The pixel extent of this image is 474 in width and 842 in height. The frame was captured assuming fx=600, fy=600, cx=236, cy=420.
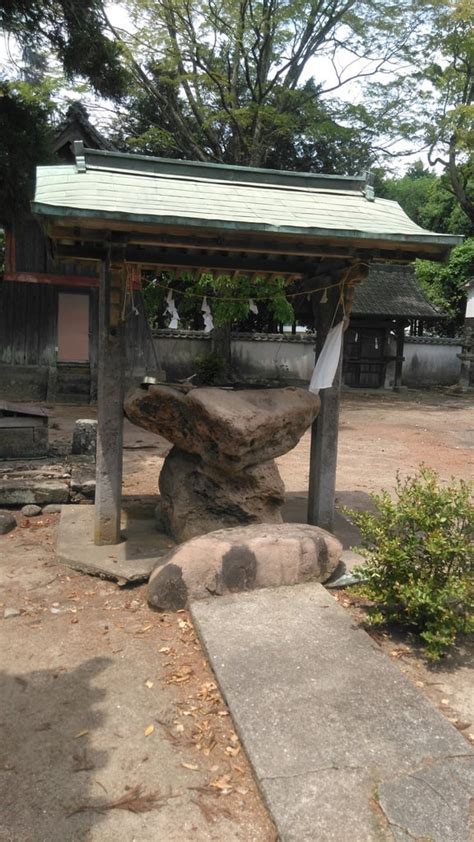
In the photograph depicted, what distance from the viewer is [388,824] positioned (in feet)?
8.36

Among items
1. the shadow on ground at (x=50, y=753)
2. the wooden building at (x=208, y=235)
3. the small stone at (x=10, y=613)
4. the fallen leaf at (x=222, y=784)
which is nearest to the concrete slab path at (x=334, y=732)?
the fallen leaf at (x=222, y=784)

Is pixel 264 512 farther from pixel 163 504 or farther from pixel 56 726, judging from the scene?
pixel 56 726

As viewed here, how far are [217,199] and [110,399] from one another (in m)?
2.11

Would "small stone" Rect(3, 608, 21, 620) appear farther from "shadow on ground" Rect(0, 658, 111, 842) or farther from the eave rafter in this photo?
the eave rafter

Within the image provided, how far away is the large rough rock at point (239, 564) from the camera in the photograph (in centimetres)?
475

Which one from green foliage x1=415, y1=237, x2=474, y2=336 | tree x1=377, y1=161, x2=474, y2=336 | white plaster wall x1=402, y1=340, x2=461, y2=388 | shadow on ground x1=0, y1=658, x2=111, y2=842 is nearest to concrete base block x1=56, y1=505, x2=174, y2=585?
shadow on ground x1=0, y1=658, x2=111, y2=842

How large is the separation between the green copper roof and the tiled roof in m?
17.0

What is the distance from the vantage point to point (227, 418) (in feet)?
16.9

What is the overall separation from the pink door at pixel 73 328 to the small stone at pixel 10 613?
517 inches

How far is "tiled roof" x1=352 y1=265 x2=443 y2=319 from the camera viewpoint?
23.7m

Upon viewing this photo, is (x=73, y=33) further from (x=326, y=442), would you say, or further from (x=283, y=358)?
(x=283, y=358)

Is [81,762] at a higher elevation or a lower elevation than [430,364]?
lower

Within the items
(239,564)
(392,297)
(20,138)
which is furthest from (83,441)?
(392,297)

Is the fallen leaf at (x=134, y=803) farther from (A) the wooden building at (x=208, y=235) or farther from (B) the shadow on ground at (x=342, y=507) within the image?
(B) the shadow on ground at (x=342, y=507)
